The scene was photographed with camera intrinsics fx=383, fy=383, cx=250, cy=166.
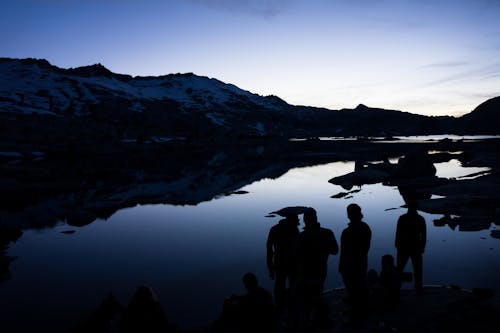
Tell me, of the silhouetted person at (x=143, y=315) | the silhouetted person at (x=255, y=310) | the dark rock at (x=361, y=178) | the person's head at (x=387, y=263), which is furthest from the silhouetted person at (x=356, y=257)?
the dark rock at (x=361, y=178)

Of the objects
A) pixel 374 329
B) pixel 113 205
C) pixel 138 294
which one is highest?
pixel 138 294

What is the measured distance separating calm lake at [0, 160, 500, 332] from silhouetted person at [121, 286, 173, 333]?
438 centimetres

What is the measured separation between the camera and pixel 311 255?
374 inches

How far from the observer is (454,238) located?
22.0 meters

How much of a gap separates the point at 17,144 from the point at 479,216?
95183 millimetres

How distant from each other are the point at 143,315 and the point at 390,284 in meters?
6.52

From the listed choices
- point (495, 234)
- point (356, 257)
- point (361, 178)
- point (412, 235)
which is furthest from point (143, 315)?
point (361, 178)

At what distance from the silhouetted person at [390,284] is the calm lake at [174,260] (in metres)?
4.70

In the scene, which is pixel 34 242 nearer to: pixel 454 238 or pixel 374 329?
pixel 374 329

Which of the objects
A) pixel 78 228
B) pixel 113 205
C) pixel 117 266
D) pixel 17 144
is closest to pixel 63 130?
pixel 17 144

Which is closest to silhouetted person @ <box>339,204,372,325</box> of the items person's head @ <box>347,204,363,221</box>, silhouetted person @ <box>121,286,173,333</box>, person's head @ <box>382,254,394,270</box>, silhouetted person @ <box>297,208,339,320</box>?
person's head @ <box>347,204,363,221</box>

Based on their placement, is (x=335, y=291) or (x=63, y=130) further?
(x=63, y=130)

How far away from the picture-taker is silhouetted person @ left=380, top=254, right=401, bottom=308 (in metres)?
10.4

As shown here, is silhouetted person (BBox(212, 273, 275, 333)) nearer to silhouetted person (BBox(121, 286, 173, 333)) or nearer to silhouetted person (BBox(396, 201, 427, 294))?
silhouetted person (BBox(121, 286, 173, 333))
